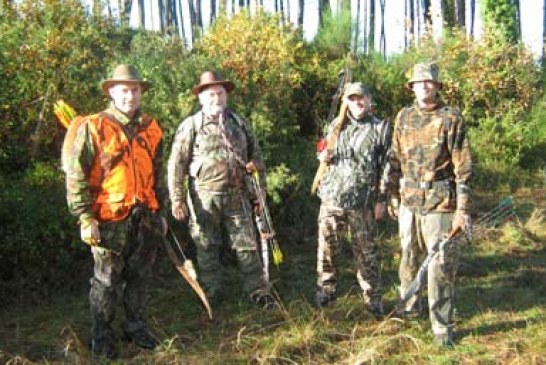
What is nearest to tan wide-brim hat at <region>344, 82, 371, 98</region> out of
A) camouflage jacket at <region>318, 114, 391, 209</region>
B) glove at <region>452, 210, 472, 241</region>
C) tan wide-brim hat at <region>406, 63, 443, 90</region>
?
A: camouflage jacket at <region>318, 114, 391, 209</region>

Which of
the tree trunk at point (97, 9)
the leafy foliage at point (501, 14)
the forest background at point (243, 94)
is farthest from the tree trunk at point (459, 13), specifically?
the tree trunk at point (97, 9)

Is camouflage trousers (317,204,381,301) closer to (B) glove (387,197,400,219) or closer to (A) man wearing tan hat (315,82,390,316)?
(A) man wearing tan hat (315,82,390,316)

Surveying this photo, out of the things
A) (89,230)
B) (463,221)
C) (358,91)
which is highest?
(358,91)

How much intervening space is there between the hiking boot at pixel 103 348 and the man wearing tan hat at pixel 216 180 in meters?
1.32

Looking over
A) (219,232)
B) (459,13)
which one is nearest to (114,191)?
(219,232)

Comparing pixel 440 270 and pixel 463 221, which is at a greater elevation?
pixel 463 221

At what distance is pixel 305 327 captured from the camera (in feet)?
17.2

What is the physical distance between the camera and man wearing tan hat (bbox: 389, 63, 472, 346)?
4961 millimetres

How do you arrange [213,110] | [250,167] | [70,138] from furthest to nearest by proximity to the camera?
[250,167]
[213,110]
[70,138]

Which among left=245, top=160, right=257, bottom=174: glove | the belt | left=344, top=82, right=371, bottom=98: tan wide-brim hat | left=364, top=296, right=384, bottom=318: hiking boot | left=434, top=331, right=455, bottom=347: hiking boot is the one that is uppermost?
left=344, top=82, right=371, bottom=98: tan wide-brim hat

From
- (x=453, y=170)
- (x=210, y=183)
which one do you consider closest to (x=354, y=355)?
(x=453, y=170)

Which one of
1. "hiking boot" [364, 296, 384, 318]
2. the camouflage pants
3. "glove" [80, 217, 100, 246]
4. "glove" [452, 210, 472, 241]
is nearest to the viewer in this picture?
"glove" [80, 217, 100, 246]

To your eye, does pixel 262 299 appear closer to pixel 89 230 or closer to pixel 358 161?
pixel 358 161

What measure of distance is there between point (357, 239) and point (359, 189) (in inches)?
17.5
